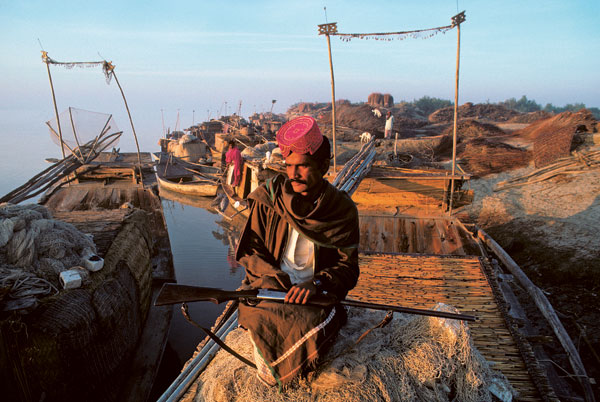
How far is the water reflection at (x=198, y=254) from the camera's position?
24.2ft

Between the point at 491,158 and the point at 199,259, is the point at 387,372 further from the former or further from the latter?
the point at 491,158

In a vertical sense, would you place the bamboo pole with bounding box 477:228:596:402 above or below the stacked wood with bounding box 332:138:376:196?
below

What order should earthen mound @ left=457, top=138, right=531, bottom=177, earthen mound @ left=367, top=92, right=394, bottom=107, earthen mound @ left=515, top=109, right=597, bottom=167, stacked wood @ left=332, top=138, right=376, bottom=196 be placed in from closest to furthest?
stacked wood @ left=332, top=138, right=376, bottom=196 < earthen mound @ left=515, top=109, right=597, bottom=167 < earthen mound @ left=457, top=138, right=531, bottom=177 < earthen mound @ left=367, top=92, right=394, bottom=107

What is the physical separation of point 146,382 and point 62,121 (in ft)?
24.2

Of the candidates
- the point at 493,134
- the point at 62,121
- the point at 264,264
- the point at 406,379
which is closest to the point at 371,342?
the point at 406,379

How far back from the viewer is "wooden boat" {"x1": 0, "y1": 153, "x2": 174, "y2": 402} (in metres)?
3.05

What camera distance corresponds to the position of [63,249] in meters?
3.91

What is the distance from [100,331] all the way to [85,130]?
275 inches

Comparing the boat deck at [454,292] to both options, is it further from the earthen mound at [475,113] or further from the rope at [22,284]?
the earthen mound at [475,113]

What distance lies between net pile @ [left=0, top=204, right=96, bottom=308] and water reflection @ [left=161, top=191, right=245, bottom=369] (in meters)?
3.63

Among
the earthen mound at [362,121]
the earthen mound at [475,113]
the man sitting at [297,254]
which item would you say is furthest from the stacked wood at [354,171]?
the earthen mound at [475,113]

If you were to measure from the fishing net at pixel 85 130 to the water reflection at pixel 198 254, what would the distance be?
4.22m

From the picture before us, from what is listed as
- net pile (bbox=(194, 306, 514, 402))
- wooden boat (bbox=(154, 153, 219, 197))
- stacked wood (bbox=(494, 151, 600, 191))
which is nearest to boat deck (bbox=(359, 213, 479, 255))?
net pile (bbox=(194, 306, 514, 402))

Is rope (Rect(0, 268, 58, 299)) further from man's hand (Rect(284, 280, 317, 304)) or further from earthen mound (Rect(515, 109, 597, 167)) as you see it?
earthen mound (Rect(515, 109, 597, 167))
